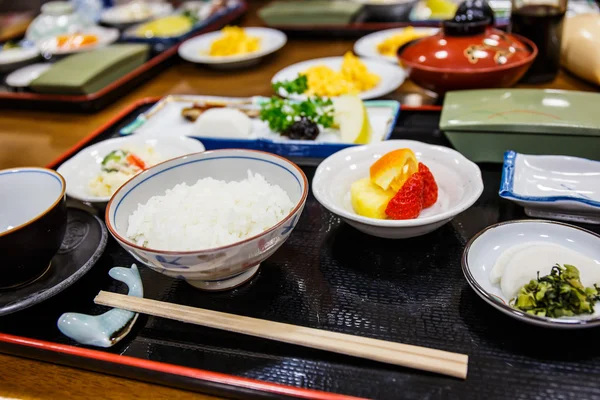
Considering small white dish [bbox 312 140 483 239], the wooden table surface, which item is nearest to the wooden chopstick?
the wooden table surface

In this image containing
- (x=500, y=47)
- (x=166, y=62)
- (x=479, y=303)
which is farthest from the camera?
(x=166, y=62)

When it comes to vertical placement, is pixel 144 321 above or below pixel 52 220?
below

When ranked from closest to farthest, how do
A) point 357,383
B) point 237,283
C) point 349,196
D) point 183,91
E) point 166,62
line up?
1. point 357,383
2. point 237,283
3. point 349,196
4. point 183,91
5. point 166,62

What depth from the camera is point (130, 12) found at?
12.4 feet

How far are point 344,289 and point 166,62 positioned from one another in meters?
2.19

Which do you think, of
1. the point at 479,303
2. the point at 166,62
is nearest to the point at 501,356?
the point at 479,303

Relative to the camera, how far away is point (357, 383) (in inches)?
34.4

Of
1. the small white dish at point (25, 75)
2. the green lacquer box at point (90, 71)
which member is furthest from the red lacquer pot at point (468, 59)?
the small white dish at point (25, 75)

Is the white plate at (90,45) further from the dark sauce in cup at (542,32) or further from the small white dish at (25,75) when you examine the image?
the dark sauce in cup at (542,32)

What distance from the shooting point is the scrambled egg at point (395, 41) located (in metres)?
2.59

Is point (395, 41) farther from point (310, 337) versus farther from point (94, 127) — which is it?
point (310, 337)

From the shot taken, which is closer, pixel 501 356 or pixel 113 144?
pixel 501 356

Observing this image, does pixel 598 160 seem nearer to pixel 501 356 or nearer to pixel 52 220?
pixel 501 356

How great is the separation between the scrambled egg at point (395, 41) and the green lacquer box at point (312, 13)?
44cm
